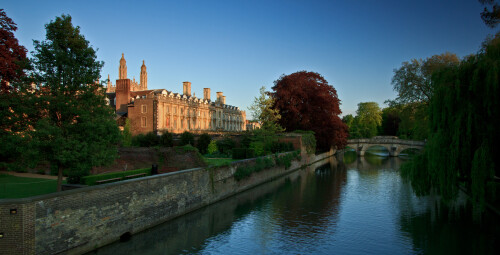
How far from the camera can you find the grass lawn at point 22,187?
13.2 metres

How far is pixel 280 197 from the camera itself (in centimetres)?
1953

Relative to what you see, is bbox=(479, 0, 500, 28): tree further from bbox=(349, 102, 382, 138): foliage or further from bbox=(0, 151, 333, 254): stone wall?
bbox=(349, 102, 382, 138): foliage

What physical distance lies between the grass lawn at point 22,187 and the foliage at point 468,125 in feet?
49.5

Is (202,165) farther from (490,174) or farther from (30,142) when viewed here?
(490,174)

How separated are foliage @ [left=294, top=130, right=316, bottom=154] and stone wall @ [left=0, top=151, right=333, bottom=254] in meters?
21.1

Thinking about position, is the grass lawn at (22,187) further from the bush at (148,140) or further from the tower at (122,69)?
the tower at (122,69)

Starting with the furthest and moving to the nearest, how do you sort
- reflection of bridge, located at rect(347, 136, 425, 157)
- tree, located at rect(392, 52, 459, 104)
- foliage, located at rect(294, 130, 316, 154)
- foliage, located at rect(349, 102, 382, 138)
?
1. foliage, located at rect(349, 102, 382, 138)
2. reflection of bridge, located at rect(347, 136, 425, 157)
3. foliage, located at rect(294, 130, 316, 154)
4. tree, located at rect(392, 52, 459, 104)

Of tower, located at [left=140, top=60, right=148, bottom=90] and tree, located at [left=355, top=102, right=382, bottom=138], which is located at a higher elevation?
tower, located at [left=140, top=60, right=148, bottom=90]

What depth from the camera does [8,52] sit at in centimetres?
1706

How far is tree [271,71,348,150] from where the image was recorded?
40.4 meters

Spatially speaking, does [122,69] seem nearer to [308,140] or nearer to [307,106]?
[307,106]

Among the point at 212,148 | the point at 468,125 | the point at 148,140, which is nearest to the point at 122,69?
the point at 148,140

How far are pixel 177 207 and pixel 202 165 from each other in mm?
4012

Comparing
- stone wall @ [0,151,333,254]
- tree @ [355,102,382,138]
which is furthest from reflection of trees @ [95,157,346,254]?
tree @ [355,102,382,138]
